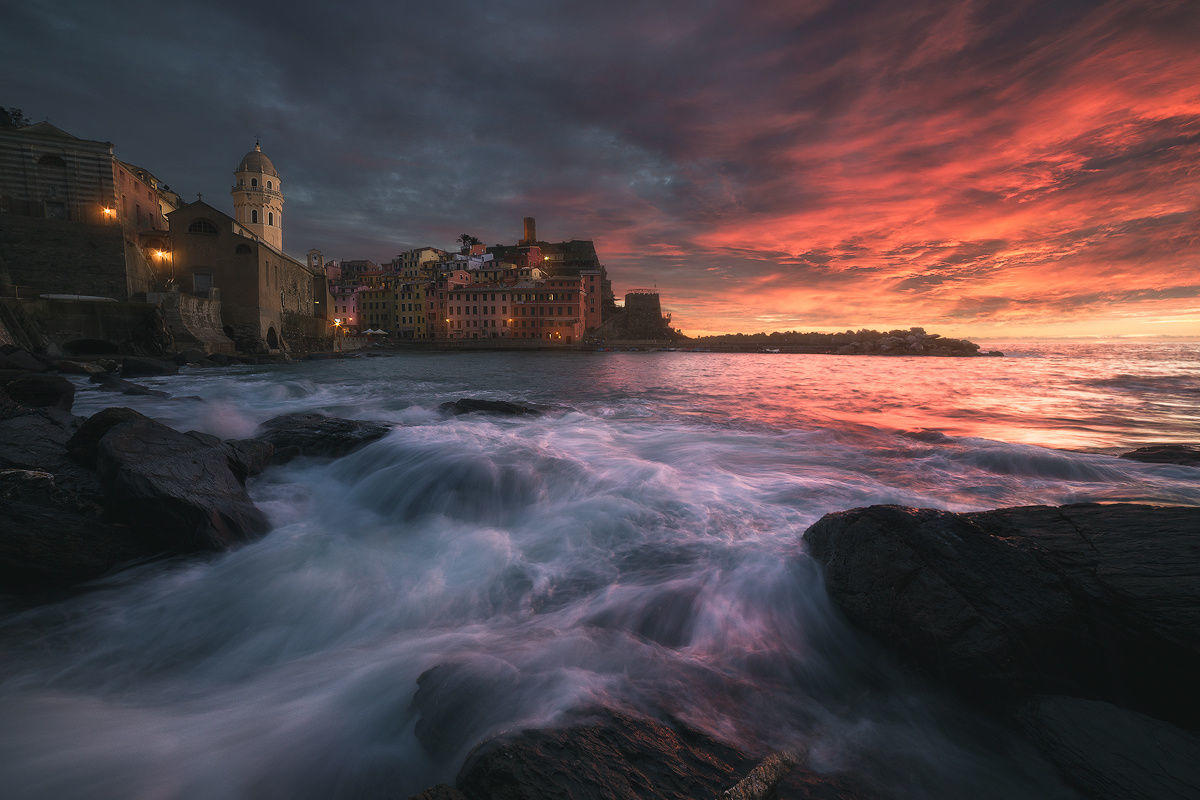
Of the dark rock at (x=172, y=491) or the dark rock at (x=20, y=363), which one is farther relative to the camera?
the dark rock at (x=20, y=363)

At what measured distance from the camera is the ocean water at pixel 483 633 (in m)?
2.46

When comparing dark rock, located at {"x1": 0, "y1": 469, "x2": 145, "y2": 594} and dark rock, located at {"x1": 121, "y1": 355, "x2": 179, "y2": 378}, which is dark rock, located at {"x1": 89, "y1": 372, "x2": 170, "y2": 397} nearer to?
dark rock, located at {"x1": 121, "y1": 355, "x2": 179, "y2": 378}

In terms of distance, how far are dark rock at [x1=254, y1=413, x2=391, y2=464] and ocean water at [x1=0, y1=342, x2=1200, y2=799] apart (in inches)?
21.6

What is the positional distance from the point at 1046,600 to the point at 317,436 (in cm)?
991

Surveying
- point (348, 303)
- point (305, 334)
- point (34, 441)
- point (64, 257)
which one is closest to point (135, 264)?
point (64, 257)

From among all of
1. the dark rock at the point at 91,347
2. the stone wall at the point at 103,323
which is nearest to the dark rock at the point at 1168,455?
the stone wall at the point at 103,323

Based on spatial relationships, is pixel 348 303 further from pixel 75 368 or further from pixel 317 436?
pixel 317 436

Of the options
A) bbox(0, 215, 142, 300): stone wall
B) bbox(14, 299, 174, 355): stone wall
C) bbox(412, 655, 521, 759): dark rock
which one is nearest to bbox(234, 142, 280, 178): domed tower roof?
bbox(0, 215, 142, 300): stone wall

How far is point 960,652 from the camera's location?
2932mm

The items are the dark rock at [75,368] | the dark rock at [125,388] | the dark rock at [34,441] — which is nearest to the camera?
the dark rock at [34,441]

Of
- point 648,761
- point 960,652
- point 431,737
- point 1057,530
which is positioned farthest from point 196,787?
point 1057,530

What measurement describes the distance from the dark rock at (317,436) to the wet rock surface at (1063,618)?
8193 millimetres

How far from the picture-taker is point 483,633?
12.1ft

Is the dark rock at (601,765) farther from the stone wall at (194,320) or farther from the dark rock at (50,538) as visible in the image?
the stone wall at (194,320)
